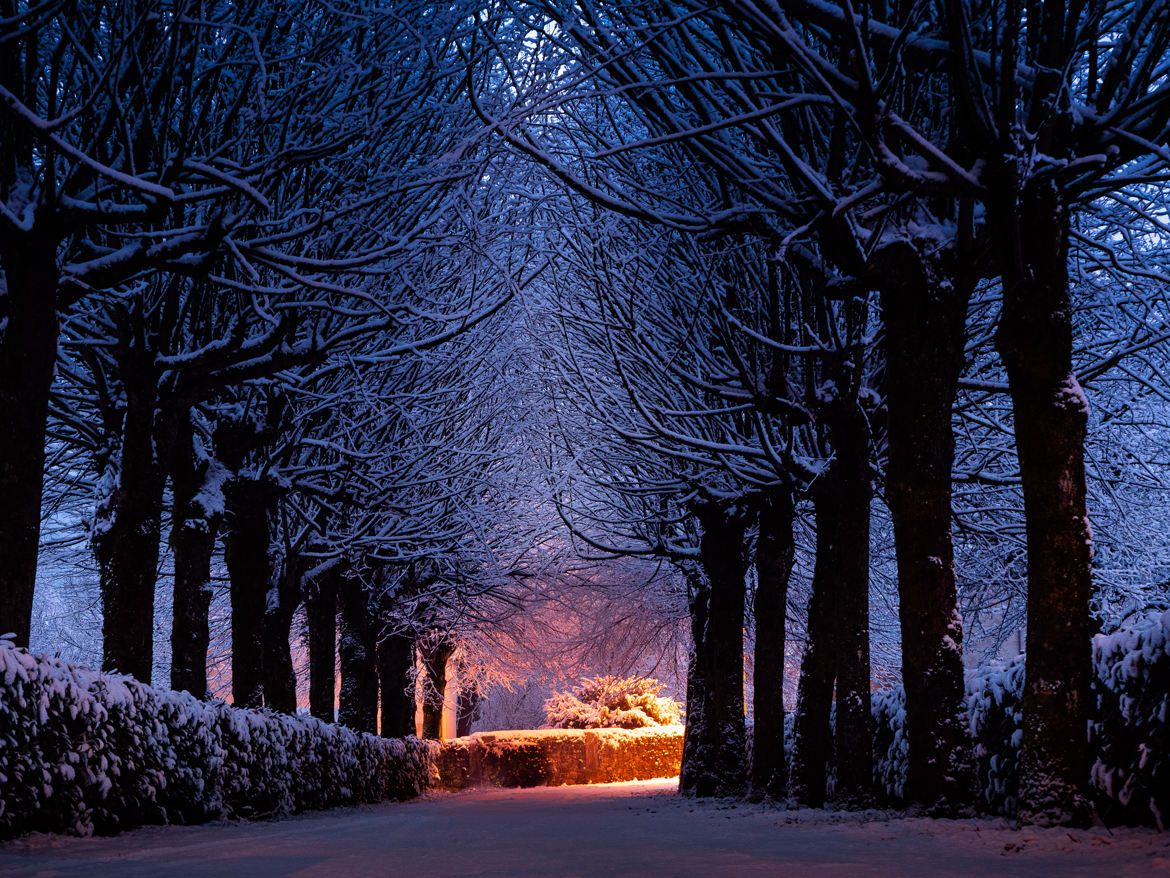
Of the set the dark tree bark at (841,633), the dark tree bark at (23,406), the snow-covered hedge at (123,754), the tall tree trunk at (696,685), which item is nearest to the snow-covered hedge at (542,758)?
the tall tree trunk at (696,685)

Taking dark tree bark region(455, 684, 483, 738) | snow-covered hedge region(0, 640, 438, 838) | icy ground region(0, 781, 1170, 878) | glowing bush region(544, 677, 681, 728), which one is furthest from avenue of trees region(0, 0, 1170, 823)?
glowing bush region(544, 677, 681, 728)

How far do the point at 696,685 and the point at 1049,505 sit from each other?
15.0 m

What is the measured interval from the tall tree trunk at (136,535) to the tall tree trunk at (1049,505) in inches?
327

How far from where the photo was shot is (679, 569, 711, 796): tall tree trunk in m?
19.3

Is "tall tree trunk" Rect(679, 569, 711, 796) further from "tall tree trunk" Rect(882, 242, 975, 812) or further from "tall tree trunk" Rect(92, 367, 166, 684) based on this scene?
"tall tree trunk" Rect(882, 242, 975, 812)

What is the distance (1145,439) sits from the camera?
17.7m

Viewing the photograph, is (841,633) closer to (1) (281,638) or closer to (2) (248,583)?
(2) (248,583)

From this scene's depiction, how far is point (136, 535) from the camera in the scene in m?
10.8

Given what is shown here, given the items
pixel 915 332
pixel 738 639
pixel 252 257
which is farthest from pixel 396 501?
pixel 915 332

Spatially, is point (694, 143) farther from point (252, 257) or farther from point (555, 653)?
point (555, 653)

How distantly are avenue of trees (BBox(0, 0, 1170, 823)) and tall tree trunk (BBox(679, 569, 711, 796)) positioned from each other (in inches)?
7.7

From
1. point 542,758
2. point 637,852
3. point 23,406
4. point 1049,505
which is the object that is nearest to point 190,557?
point 23,406

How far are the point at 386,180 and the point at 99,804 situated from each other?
687cm

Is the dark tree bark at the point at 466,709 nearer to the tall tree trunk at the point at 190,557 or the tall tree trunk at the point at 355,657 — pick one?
the tall tree trunk at the point at 355,657
